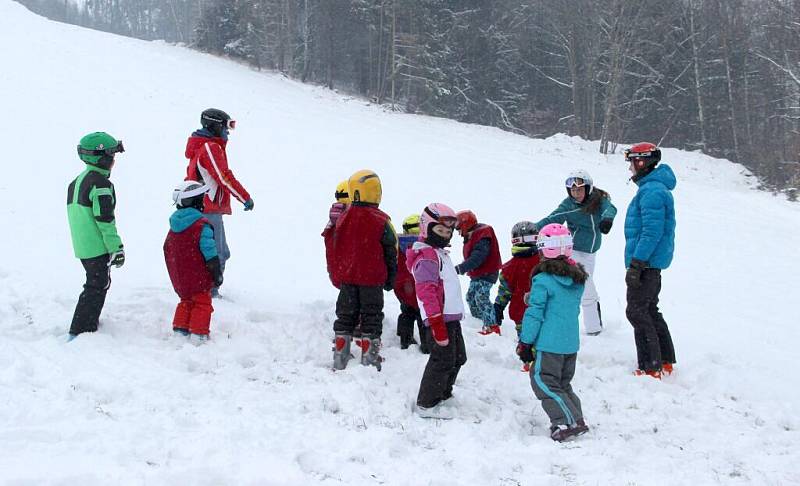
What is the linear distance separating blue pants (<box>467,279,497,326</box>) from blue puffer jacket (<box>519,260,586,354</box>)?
2.34 meters

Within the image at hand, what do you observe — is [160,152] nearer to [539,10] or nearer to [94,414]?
[94,414]

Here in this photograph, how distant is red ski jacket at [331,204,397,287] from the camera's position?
18.8 feet

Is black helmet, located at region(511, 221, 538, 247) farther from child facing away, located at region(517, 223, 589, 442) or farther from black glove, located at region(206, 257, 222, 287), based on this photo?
black glove, located at region(206, 257, 222, 287)

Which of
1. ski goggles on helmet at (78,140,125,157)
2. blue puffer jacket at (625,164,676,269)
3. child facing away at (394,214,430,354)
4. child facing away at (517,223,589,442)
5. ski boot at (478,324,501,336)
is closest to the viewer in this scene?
child facing away at (517,223,589,442)

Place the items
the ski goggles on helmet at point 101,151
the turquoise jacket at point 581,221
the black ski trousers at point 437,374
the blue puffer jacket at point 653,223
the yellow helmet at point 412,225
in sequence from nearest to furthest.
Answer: the black ski trousers at point 437,374 → the ski goggles on helmet at point 101,151 → the blue puffer jacket at point 653,223 → the yellow helmet at point 412,225 → the turquoise jacket at point 581,221

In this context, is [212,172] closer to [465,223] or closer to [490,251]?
[465,223]

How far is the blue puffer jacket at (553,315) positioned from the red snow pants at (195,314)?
3.09 m

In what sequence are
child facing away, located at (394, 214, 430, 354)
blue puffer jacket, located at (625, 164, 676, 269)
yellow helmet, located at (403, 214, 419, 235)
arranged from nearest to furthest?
blue puffer jacket, located at (625, 164, 676, 269) < child facing away, located at (394, 214, 430, 354) < yellow helmet, located at (403, 214, 419, 235)

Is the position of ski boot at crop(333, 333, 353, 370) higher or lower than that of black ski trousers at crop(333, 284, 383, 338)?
lower

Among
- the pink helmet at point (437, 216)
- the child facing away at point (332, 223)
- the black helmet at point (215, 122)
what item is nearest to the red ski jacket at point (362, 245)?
the child facing away at point (332, 223)

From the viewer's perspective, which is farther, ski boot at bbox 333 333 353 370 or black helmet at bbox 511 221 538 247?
black helmet at bbox 511 221 538 247

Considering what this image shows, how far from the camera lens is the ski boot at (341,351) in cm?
580

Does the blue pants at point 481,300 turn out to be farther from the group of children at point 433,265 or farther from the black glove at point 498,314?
the black glove at point 498,314

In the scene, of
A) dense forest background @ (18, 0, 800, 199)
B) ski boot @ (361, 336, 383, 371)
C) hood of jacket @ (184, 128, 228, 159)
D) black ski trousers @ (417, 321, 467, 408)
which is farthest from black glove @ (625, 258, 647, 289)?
dense forest background @ (18, 0, 800, 199)
